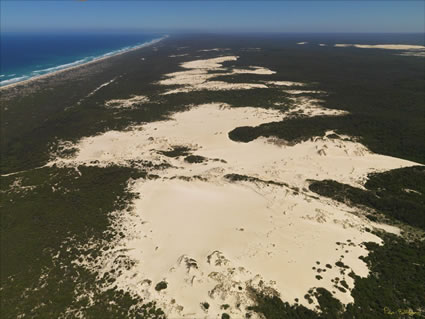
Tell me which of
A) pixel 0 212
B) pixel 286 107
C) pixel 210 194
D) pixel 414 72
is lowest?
pixel 0 212

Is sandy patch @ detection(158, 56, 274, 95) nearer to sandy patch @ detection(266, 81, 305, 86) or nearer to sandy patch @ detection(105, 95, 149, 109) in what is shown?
sandy patch @ detection(266, 81, 305, 86)

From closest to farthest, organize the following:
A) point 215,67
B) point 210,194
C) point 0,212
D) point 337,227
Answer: point 337,227, point 0,212, point 210,194, point 215,67

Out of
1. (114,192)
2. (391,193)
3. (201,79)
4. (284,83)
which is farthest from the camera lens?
(201,79)

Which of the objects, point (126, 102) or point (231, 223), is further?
point (126, 102)

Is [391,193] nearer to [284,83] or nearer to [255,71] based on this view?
[284,83]

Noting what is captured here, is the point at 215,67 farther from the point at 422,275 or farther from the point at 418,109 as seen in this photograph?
the point at 422,275

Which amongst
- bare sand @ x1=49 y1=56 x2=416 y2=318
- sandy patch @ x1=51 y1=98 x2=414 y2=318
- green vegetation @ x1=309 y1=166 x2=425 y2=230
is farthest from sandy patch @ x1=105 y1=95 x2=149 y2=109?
green vegetation @ x1=309 y1=166 x2=425 y2=230

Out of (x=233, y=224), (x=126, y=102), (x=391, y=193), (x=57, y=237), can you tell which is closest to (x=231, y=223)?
(x=233, y=224)

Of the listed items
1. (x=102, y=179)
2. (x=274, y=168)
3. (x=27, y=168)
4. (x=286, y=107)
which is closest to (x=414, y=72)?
(x=286, y=107)
